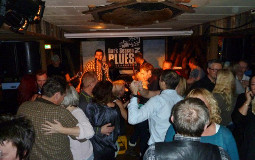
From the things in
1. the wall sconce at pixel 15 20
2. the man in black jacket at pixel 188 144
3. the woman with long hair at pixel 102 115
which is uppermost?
the wall sconce at pixel 15 20

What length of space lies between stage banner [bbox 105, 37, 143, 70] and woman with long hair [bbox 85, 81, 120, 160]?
773cm

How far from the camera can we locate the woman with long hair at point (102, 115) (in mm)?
2305

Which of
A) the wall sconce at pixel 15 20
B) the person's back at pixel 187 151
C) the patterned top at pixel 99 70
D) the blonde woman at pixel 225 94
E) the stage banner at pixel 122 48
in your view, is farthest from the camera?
the stage banner at pixel 122 48

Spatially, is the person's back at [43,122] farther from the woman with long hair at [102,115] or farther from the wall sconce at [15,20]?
the wall sconce at [15,20]

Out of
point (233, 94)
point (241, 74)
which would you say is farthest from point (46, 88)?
point (241, 74)

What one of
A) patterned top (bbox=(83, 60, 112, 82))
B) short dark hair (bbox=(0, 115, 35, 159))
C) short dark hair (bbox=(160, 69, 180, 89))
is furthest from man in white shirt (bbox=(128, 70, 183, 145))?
patterned top (bbox=(83, 60, 112, 82))

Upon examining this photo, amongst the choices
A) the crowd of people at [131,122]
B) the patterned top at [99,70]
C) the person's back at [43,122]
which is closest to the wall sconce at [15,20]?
the crowd of people at [131,122]

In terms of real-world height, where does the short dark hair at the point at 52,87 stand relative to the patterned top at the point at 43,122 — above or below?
above

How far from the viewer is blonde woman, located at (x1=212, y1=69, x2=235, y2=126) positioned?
2.58m

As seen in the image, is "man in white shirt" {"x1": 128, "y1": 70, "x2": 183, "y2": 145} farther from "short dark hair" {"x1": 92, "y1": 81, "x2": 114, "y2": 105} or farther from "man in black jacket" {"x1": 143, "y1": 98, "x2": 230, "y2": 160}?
"man in black jacket" {"x1": 143, "y1": 98, "x2": 230, "y2": 160}

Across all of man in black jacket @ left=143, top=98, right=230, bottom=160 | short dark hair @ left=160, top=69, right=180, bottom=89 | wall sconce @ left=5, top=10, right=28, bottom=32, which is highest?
wall sconce @ left=5, top=10, right=28, bottom=32

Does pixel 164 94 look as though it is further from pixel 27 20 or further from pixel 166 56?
pixel 166 56

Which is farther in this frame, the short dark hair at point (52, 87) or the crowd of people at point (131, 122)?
the short dark hair at point (52, 87)

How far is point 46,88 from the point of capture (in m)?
1.87
